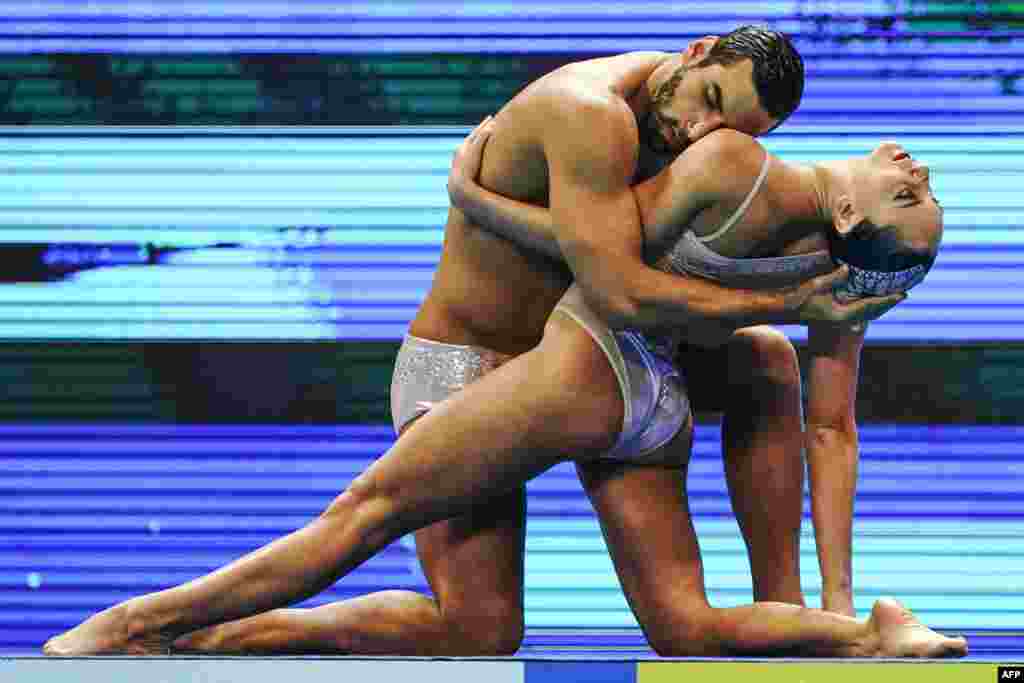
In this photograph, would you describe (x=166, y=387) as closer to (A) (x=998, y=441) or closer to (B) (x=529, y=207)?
(B) (x=529, y=207)

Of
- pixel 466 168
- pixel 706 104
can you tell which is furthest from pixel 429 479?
pixel 706 104

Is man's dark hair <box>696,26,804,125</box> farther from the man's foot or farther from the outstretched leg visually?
the man's foot

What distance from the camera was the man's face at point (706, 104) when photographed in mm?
2721

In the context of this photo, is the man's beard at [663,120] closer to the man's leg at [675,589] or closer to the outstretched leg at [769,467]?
the outstretched leg at [769,467]

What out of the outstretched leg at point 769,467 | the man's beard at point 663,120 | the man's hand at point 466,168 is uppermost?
the man's beard at point 663,120

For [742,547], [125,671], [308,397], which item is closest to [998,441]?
[742,547]

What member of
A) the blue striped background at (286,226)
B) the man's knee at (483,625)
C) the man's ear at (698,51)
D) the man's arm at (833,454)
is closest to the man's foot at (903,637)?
the man's arm at (833,454)

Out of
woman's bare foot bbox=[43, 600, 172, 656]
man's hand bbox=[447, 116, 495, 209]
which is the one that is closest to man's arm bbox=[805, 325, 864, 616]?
man's hand bbox=[447, 116, 495, 209]

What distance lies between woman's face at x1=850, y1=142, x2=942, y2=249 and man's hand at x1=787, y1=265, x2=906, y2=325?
0.11 metres

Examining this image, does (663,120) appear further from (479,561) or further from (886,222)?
(479,561)

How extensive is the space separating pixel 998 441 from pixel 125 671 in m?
2.31

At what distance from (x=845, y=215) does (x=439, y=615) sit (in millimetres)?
1067

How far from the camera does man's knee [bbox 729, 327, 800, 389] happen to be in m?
2.96

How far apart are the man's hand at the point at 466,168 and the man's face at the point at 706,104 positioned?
333 millimetres
